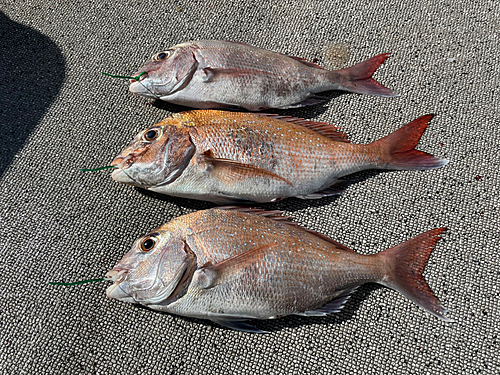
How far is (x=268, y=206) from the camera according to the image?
165 centimetres

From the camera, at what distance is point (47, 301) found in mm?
1485

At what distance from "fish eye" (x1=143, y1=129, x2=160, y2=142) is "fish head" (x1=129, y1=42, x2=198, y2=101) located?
0.25 m

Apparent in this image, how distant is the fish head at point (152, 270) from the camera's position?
4.36 ft

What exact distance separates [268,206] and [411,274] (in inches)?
25.3

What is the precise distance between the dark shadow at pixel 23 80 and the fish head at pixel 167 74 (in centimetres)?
48

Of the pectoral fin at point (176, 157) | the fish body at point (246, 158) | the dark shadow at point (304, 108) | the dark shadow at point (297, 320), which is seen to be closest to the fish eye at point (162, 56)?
the dark shadow at point (304, 108)

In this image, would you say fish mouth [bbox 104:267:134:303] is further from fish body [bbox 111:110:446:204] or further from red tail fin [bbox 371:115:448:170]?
red tail fin [bbox 371:115:448:170]

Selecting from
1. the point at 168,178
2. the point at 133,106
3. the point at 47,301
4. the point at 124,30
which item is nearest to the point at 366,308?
the point at 168,178

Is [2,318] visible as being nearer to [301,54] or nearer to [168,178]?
[168,178]

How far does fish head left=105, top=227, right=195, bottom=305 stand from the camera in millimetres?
1329

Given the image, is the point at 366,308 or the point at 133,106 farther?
the point at 133,106

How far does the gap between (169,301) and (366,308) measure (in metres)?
0.79

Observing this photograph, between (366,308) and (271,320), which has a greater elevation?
(366,308)

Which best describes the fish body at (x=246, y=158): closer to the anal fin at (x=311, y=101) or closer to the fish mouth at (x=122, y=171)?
the fish mouth at (x=122, y=171)
